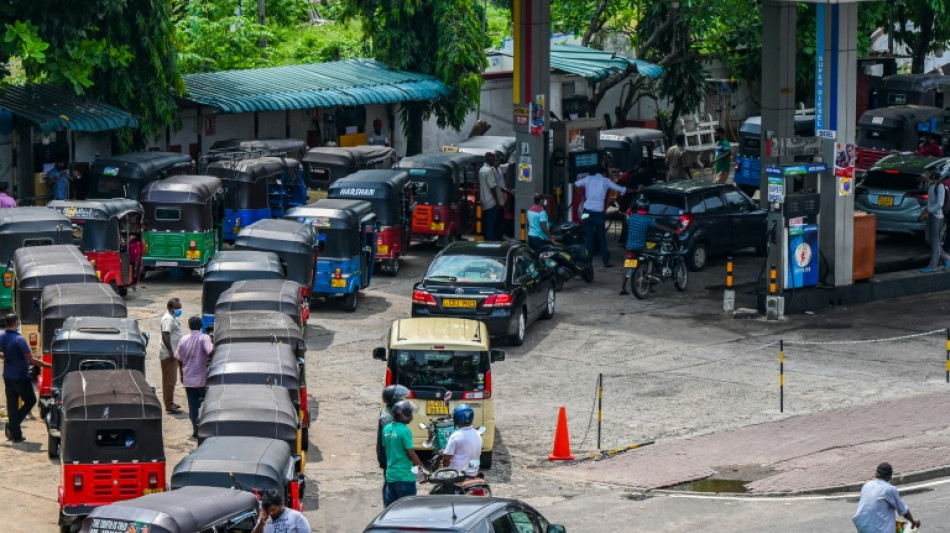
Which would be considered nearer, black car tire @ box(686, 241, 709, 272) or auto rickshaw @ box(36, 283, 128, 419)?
auto rickshaw @ box(36, 283, 128, 419)

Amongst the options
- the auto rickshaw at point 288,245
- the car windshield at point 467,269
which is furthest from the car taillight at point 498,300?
the auto rickshaw at point 288,245

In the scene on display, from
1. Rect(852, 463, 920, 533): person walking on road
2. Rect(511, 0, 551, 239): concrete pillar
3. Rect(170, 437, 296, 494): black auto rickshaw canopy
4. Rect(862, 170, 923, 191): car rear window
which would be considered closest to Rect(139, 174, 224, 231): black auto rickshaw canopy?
Rect(511, 0, 551, 239): concrete pillar

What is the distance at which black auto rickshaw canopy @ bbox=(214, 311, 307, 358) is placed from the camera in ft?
70.2

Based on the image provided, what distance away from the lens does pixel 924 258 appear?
3581 cm

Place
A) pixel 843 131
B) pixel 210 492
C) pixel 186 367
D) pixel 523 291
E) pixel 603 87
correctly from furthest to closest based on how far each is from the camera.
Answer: pixel 603 87 → pixel 843 131 → pixel 523 291 → pixel 186 367 → pixel 210 492

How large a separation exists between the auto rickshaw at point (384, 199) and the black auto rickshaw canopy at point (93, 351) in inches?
483

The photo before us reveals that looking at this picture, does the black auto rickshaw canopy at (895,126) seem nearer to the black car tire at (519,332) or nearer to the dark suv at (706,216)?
the dark suv at (706,216)

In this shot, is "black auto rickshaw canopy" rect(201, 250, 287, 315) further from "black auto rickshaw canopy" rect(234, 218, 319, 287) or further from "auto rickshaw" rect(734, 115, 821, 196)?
"auto rickshaw" rect(734, 115, 821, 196)

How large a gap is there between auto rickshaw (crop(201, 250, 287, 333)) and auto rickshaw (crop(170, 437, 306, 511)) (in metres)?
7.94

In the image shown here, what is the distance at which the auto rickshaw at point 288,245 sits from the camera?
91.6 feet

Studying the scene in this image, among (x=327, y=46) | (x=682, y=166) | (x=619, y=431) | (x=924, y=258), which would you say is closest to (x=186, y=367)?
(x=619, y=431)

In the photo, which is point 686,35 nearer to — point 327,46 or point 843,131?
point 327,46

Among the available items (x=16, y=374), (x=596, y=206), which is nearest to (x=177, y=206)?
(x=596, y=206)

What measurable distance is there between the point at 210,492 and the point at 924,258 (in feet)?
77.5
